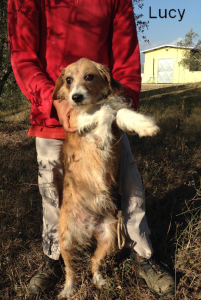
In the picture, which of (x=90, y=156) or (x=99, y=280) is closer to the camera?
(x=90, y=156)

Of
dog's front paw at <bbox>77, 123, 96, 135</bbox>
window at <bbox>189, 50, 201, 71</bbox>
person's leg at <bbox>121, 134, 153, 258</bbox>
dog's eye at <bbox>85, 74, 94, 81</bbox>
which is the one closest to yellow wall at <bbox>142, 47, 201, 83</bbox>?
window at <bbox>189, 50, 201, 71</bbox>

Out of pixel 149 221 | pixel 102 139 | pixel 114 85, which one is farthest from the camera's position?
pixel 149 221

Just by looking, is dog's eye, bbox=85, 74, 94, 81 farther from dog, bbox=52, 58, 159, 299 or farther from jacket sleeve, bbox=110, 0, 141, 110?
jacket sleeve, bbox=110, 0, 141, 110

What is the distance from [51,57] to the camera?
2.42 m

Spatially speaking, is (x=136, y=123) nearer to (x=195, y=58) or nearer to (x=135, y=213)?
(x=135, y=213)

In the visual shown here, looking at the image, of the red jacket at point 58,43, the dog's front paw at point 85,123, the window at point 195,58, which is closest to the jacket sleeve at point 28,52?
the red jacket at point 58,43

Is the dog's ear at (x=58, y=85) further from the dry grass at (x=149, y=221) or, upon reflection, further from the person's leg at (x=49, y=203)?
the dry grass at (x=149, y=221)

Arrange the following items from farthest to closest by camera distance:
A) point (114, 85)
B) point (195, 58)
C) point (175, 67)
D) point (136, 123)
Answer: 1. point (175, 67)
2. point (195, 58)
3. point (114, 85)
4. point (136, 123)

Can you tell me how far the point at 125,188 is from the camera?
8.56ft

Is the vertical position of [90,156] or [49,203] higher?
[90,156]

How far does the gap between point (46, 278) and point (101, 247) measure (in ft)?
2.24

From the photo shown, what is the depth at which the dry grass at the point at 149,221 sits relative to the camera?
248 centimetres

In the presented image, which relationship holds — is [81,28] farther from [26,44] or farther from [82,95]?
[82,95]

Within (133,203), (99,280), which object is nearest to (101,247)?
(99,280)
